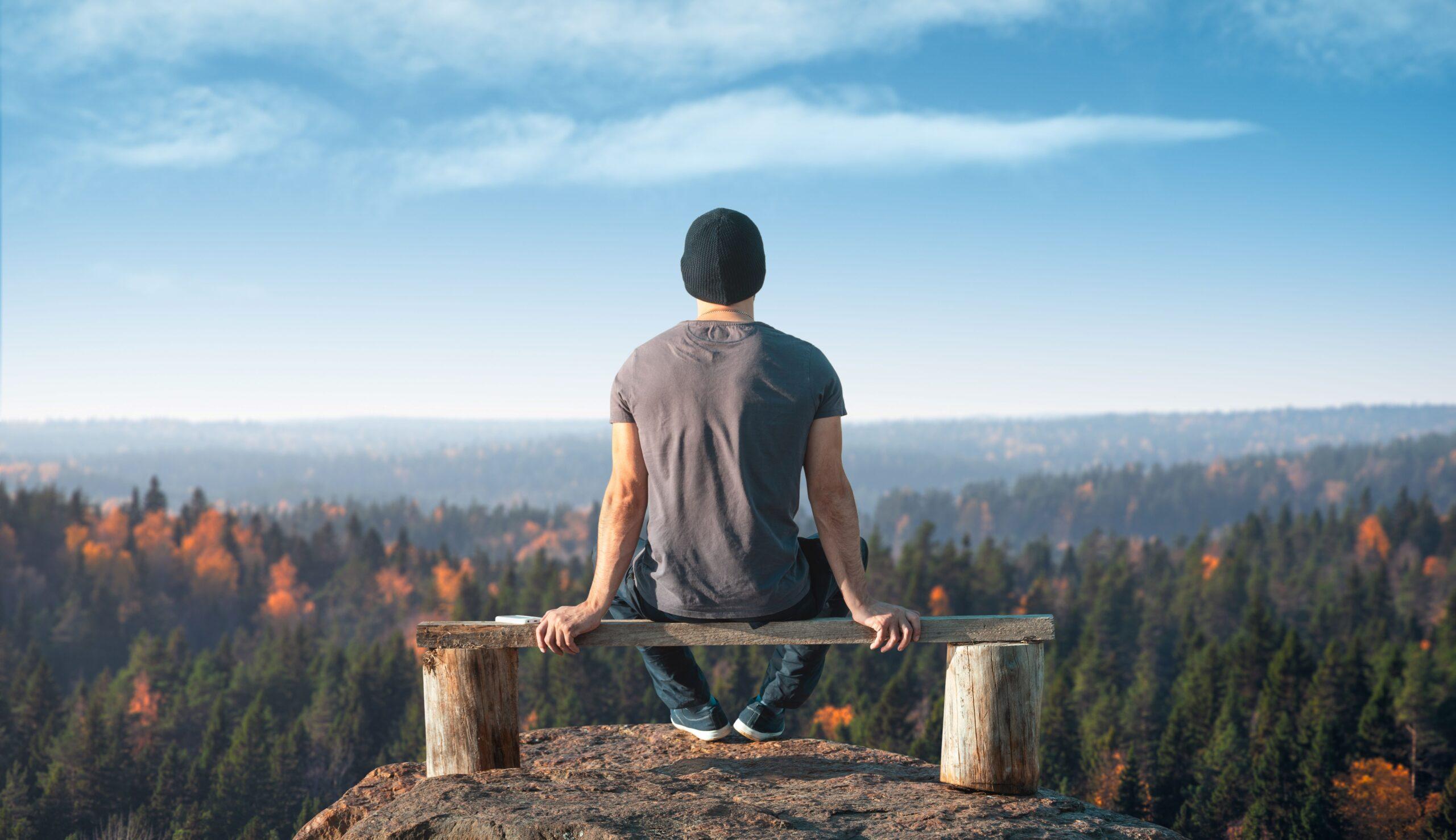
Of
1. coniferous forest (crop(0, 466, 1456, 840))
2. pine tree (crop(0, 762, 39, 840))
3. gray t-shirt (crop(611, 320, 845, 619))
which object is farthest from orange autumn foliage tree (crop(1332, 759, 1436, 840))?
pine tree (crop(0, 762, 39, 840))

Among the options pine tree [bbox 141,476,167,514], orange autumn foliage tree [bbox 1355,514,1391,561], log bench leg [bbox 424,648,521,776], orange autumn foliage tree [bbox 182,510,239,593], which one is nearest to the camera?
log bench leg [bbox 424,648,521,776]

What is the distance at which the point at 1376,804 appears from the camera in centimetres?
7806

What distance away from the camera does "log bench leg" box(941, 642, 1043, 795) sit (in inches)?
256

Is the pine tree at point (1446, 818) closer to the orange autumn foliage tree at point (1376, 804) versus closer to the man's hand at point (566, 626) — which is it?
the orange autumn foliage tree at point (1376, 804)

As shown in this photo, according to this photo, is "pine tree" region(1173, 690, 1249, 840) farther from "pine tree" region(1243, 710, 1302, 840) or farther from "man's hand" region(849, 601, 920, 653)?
"man's hand" region(849, 601, 920, 653)

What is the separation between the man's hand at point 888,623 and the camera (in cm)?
623

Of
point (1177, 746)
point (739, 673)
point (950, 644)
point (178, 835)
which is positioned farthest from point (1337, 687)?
point (950, 644)

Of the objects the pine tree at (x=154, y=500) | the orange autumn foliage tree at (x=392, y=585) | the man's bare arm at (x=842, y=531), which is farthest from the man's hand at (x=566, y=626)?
the pine tree at (x=154, y=500)

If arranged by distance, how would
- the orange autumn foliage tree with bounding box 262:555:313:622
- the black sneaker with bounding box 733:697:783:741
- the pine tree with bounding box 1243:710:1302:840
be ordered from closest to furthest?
the black sneaker with bounding box 733:697:783:741
the pine tree with bounding box 1243:710:1302:840
the orange autumn foliage tree with bounding box 262:555:313:622

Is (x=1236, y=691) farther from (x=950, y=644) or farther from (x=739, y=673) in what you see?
(x=950, y=644)

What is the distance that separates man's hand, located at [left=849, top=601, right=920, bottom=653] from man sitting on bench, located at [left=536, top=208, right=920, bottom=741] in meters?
0.01

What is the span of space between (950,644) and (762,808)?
5.30 feet

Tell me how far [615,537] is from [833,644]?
5.05 ft

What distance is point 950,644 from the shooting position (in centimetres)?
672
